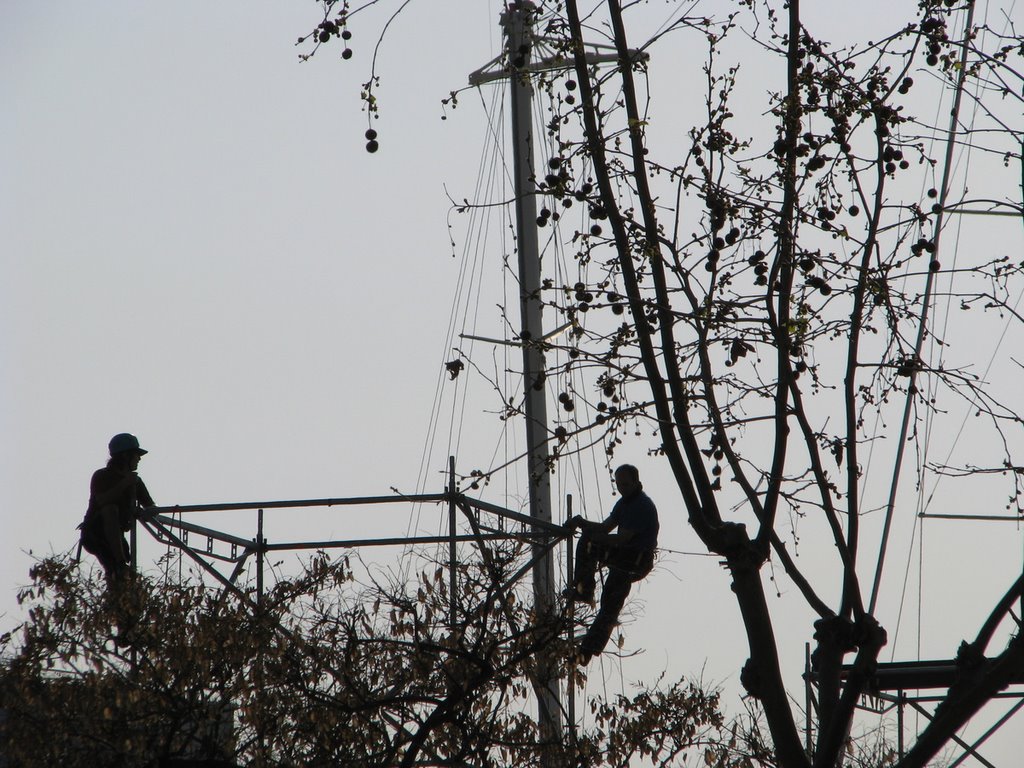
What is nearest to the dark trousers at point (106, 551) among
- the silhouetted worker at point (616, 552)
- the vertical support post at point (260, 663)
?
the vertical support post at point (260, 663)

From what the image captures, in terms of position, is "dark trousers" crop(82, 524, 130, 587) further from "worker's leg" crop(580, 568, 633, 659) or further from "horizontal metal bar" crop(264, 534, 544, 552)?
"worker's leg" crop(580, 568, 633, 659)

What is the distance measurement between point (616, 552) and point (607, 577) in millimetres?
217

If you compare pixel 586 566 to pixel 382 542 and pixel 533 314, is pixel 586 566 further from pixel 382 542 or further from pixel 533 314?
pixel 533 314

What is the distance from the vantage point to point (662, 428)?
9352 millimetres

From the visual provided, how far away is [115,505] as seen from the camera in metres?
14.1

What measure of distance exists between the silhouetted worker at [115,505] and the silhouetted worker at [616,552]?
407cm

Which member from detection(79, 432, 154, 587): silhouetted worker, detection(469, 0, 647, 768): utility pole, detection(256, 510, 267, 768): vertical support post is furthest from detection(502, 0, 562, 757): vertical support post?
detection(79, 432, 154, 587): silhouetted worker

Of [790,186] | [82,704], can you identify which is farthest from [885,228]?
[82,704]

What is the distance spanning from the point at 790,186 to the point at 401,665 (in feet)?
16.6

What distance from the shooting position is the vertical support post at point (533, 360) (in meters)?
11.9

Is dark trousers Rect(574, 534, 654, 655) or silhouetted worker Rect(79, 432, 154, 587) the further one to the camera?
silhouetted worker Rect(79, 432, 154, 587)

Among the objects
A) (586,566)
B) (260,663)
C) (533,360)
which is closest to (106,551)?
(260,663)

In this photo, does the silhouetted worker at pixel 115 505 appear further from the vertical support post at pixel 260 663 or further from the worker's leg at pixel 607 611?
the worker's leg at pixel 607 611

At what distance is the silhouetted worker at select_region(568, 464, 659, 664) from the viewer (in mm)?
12477
